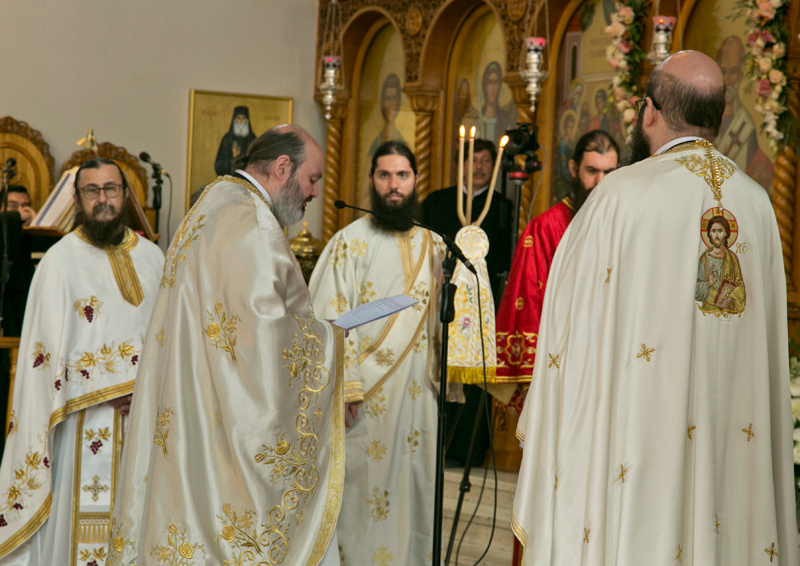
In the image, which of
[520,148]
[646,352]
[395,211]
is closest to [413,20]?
[520,148]

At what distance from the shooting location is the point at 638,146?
9.14 ft

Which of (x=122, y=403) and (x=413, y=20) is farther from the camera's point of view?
(x=413, y=20)

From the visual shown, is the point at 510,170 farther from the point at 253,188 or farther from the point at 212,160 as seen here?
the point at 212,160

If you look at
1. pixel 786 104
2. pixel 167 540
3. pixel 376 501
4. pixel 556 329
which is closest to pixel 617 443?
pixel 556 329

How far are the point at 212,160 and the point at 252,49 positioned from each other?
113 centimetres

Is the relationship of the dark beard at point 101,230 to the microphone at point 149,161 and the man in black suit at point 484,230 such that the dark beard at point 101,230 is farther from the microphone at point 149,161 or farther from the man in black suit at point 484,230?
the microphone at point 149,161

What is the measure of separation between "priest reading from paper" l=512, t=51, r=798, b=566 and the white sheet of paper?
66 cm

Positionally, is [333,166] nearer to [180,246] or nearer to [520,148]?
[520,148]

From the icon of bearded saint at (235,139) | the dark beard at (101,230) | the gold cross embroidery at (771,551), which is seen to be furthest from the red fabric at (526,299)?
the icon of bearded saint at (235,139)

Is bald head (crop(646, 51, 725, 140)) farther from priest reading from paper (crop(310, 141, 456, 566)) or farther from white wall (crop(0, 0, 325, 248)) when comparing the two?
white wall (crop(0, 0, 325, 248))

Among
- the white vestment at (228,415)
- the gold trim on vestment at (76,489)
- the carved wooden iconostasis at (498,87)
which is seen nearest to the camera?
the white vestment at (228,415)

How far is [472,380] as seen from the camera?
3.90 metres

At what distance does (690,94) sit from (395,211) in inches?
79.6

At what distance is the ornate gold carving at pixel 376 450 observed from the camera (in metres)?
4.27
